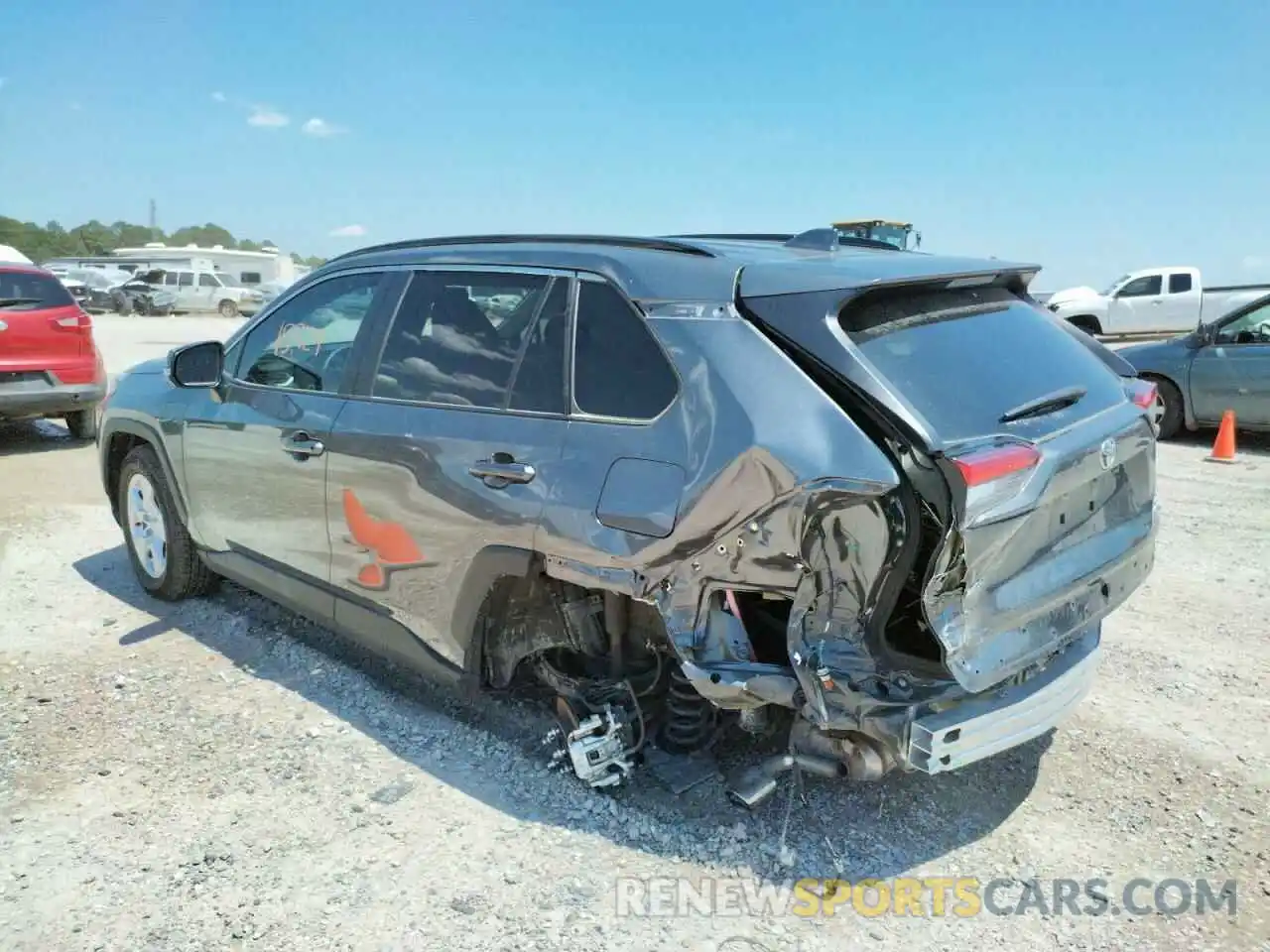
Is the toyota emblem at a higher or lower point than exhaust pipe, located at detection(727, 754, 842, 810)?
higher

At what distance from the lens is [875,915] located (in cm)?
271

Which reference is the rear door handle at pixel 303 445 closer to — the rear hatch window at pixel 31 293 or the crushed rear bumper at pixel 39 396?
the crushed rear bumper at pixel 39 396

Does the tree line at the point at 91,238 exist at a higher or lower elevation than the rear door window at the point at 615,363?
higher

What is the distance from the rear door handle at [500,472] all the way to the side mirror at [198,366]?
193 cm

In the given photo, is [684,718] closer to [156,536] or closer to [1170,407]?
[156,536]

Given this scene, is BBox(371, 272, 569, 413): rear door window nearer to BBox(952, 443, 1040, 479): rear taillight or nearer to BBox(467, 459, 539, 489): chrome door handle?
BBox(467, 459, 539, 489): chrome door handle

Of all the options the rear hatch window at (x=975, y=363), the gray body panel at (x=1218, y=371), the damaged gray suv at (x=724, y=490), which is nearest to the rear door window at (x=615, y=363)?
the damaged gray suv at (x=724, y=490)

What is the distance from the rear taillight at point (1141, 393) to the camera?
10.8ft

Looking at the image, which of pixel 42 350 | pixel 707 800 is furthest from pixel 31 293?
pixel 707 800

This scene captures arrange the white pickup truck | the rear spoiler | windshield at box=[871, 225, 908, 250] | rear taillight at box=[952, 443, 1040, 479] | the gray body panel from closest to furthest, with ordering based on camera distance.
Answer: rear taillight at box=[952, 443, 1040, 479] → the rear spoiler → the gray body panel → the white pickup truck → windshield at box=[871, 225, 908, 250]

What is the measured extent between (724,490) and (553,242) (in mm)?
1353

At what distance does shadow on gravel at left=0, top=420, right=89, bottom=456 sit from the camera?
31.2 ft

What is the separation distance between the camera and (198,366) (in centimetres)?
445

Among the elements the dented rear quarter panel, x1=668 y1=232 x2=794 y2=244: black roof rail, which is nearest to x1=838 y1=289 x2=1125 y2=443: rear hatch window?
the dented rear quarter panel
